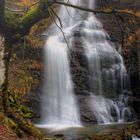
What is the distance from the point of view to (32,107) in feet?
71.0

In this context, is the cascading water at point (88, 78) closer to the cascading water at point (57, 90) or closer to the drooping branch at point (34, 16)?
the cascading water at point (57, 90)

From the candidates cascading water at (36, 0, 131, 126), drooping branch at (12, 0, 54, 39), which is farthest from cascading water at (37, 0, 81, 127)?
drooping branch at (12, 0, 54, 39)

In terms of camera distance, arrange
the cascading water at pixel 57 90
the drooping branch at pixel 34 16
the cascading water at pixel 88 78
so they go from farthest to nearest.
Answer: the cascading water at pixel 88 78, the cascading water at pixel 57 90, the drooping branch at pixel 34 16

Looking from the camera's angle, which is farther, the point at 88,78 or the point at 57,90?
the point at 88,78

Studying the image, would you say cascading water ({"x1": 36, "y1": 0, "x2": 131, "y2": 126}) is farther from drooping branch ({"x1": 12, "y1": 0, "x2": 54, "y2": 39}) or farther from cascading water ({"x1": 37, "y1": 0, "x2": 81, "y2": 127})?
drooping branch ({"x1": 12, "y1": 0, "x2": 54, "y2": 39})

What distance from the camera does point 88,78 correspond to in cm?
2378

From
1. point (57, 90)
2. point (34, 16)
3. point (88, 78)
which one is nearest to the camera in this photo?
point (34, 16)

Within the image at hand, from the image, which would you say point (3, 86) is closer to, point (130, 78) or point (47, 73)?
point (47, 73)

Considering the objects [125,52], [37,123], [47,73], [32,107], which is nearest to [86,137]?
[37,123]

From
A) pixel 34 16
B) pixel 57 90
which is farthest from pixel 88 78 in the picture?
pixel 34 16

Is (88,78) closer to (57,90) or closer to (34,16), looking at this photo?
(57,90)

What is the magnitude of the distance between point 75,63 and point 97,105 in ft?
10.1

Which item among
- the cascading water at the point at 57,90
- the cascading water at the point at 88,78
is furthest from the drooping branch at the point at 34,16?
the cascading water at the point at 88,78

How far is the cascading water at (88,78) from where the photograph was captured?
72.0 ft
